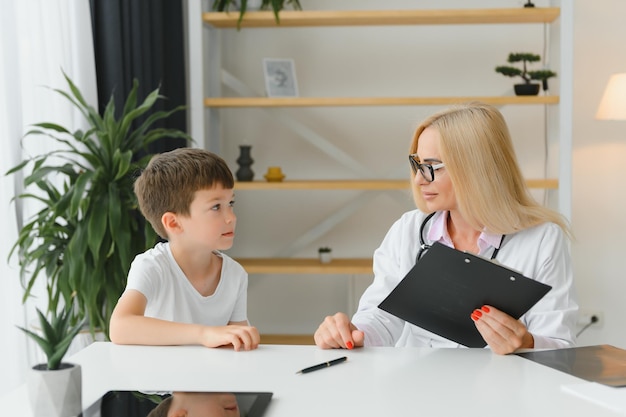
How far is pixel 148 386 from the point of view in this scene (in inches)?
49.4

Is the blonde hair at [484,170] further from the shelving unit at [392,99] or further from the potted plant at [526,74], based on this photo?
the potted plant at [526,74]

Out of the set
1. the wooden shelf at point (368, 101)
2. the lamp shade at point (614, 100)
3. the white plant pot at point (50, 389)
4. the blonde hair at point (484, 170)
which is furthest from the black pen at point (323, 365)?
the lamp shade at point (614, 100)

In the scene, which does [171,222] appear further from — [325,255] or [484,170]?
[325,255]

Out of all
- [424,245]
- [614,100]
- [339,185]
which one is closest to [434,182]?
[424,245]

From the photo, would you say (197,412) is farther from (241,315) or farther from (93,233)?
(93,233)

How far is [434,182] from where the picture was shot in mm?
1776

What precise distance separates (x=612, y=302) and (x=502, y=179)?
233 centimetres

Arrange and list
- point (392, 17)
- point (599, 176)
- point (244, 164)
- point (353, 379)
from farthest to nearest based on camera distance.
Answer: point (599, 176), point (244, 164), point (392, 17), point (353, 379)

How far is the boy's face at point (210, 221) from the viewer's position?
1882 mm

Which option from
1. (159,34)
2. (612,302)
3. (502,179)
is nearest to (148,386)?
(502,179)

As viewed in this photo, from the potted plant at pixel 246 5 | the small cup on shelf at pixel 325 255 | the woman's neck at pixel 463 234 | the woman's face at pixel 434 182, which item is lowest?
the small cup on shelf at pixel 325 255

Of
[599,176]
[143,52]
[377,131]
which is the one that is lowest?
[599,176]

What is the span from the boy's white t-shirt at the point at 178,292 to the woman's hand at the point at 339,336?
45 cm

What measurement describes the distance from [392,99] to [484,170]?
163 centimetres
